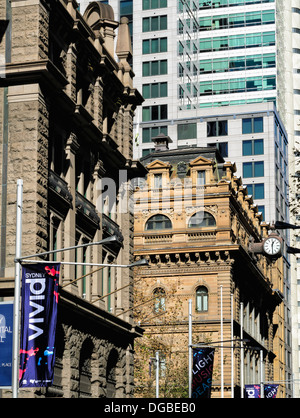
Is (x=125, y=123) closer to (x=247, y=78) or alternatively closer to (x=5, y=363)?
(x=5, y=363)

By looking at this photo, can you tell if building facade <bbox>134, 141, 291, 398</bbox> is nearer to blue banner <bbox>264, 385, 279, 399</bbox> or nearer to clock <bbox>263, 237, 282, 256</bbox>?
clock <bbox>263, 237, 282, 256</bbox>

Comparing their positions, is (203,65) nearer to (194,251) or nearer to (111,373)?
(194,251)

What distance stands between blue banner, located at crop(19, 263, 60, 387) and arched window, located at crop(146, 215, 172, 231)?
5091 cm

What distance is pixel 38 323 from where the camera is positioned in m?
27.5

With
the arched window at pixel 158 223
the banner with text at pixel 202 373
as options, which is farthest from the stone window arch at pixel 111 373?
the arched window at pixel 158 223

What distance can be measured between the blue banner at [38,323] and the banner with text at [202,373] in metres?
19.5

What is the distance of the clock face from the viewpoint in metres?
79.2

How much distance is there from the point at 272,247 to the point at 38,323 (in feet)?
176

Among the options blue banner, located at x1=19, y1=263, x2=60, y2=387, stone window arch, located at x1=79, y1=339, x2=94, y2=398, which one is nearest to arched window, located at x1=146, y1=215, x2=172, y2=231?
stone window arch, located at x1=79, y1=339, x2=94, y2=398

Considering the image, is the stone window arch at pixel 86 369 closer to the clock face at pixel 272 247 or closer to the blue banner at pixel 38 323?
the blue banner at pixel 38 323

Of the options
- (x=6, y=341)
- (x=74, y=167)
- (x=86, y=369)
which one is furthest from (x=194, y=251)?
(x=6, y=341)

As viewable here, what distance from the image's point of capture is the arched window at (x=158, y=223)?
258 ft

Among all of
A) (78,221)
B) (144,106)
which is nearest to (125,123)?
(78,221)

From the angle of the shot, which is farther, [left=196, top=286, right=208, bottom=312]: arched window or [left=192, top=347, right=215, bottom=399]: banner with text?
[left=196, top=286, right=208, bottom=312]: arched window
